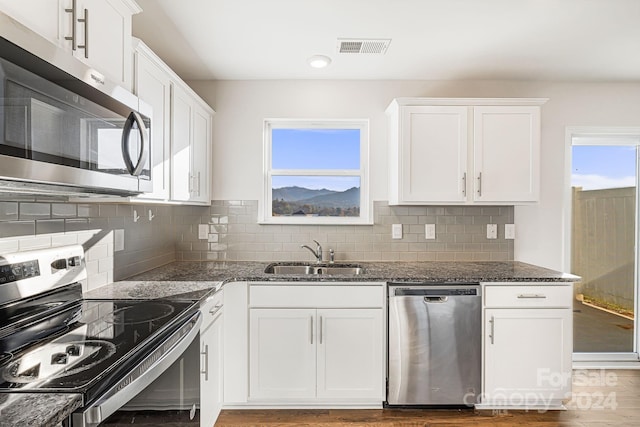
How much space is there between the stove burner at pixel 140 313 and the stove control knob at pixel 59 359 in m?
0.29

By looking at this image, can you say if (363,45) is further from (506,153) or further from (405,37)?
(506,153)

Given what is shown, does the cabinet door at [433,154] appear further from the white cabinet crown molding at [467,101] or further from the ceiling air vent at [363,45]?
the ceiling air vent at [363,45]

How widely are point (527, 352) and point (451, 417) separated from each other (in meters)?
0.64

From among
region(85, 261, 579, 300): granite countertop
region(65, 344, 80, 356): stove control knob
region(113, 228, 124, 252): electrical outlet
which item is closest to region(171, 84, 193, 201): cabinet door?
region(113, 228, 124, 252): electrical outlet

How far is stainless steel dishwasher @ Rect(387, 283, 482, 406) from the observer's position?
7.83ft

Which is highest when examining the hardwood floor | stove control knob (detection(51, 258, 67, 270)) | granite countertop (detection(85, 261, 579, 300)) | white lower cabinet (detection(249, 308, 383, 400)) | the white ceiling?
the white ceiling

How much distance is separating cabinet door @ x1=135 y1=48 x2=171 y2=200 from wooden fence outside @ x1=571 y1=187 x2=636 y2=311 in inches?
126

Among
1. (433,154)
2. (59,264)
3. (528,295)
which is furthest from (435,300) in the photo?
(59,264)

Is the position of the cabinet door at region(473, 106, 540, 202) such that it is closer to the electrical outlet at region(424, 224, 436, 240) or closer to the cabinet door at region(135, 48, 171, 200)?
the electrical outlet at region(424, 224, 436, 240)

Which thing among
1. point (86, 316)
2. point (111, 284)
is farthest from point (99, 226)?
point (86, 316)

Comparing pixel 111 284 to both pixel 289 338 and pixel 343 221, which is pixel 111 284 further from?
pixel 343 221

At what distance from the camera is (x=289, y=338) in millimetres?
2404

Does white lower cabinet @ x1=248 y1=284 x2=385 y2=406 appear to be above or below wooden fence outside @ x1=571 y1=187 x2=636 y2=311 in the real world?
below

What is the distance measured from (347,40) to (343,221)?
1.38 meters
